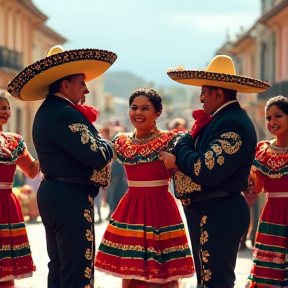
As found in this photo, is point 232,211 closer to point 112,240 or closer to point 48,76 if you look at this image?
point 112,240

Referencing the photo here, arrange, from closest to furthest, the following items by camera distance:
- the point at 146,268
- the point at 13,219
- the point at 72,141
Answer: the point at 72,141 → the point at 146,268 → the point at 13,219

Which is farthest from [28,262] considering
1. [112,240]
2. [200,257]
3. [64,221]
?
[200,257]

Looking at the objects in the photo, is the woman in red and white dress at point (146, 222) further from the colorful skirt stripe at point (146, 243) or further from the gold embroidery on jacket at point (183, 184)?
the gold embroidery on jacket at point (183, 184)

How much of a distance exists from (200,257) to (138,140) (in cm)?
135

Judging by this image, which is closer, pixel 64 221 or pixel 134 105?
pixel 64 221

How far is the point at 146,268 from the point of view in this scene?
6887 millimetres

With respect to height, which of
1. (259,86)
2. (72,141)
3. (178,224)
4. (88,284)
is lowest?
(88,284)

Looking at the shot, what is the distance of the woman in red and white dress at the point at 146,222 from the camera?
6.91 meters

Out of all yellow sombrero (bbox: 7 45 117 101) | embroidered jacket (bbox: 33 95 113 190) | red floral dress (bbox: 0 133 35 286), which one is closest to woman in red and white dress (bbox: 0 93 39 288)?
red floral dress (bbox: 0 133 35 286)

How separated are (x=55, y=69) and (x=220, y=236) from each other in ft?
6.07

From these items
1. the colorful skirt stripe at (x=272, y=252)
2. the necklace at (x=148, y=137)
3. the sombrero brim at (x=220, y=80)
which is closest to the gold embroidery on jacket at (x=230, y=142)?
the sombrero brim at (x=220, y=80)

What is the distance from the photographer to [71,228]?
6211 millimetres

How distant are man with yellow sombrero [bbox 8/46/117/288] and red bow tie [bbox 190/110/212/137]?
733 millimetres

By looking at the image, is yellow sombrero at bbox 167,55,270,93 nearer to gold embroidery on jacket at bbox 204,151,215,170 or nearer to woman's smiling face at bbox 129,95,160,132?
woman's smiling face at bbox 129,95,160,132
